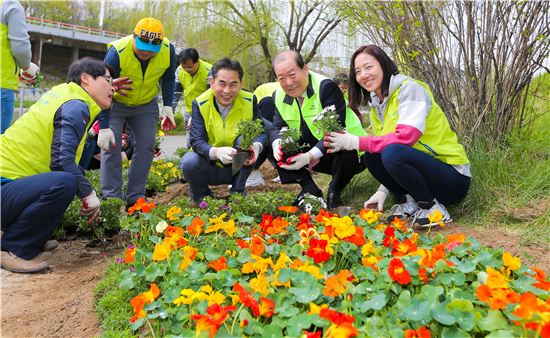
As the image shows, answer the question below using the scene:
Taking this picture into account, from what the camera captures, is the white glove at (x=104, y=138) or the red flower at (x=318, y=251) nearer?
the red flower at (x=318, y=251)

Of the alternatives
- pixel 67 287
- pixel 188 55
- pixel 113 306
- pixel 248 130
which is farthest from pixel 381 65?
pixel 188 55

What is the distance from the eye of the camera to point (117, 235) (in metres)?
3.26

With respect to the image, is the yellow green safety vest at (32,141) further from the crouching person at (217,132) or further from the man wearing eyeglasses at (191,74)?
the man wearing eyeglasses at (191,74)

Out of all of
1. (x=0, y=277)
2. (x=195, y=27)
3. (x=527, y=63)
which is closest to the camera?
(x=0, y=277)

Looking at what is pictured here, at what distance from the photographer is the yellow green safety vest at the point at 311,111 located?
3703 mm

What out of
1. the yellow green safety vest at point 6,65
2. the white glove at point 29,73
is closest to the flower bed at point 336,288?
the yellow green safety vest at point 6,65

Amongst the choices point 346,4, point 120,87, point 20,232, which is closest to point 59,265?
point 20,232

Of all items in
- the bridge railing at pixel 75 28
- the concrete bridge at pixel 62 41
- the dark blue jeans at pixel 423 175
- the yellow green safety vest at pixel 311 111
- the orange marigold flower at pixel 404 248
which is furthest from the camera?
the bridge railing at pixel 75 28

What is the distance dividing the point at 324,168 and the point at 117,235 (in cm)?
172

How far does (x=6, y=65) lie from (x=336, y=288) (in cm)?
360

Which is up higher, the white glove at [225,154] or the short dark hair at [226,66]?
the short dark hair at [226,66]

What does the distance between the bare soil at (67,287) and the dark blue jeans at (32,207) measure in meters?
0.18

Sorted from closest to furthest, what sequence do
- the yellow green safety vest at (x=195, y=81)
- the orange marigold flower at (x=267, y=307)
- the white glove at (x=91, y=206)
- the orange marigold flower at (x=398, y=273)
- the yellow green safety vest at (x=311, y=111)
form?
1. the orange marigold flower at (x=267, y=307)
2. the orange marigold flower at (x=398, y=273)
3. the white glove at (x=91, y=206)
4. the yellow green safety vest at (x=311, y=111)
5. the yellow green safety vest at (x=195, y=81)

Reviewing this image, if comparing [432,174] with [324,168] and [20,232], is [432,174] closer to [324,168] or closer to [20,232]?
[324,168]
